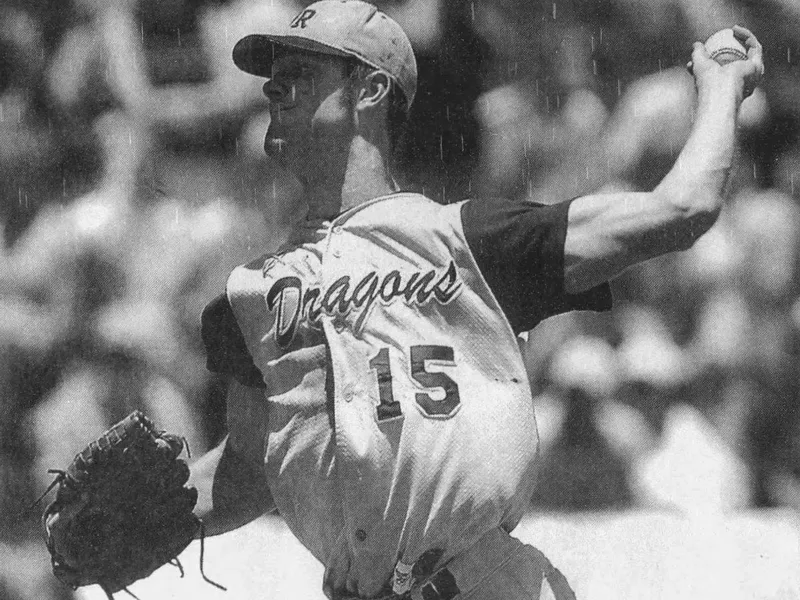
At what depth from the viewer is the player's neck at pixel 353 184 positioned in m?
1.28

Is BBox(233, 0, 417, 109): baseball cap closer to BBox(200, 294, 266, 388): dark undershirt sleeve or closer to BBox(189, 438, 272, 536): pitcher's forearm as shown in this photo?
BBox(200, 294, 266, 388): dark undershirt sleeve

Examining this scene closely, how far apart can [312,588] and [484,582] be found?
3.05 ft

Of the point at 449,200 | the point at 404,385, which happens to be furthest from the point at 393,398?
the point at 449,200

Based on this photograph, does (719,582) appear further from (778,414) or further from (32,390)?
(32,390)

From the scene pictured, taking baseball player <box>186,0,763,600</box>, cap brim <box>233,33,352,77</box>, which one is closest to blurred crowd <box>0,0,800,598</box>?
cap brim <box>233,33,352,77</box>

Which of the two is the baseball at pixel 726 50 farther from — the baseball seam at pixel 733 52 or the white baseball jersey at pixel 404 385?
the white baseball jersey at pixel 404 385

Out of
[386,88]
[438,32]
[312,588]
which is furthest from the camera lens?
[438,32]

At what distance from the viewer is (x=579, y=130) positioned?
226 cm

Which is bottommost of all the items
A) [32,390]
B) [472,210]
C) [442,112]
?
[32,390]

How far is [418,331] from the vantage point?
1167 mm

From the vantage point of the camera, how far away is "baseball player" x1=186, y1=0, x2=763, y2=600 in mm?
1116

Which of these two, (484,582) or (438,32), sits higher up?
(438,32)

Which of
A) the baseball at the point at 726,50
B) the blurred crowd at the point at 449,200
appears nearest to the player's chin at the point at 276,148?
the baseball at the point at 726,50

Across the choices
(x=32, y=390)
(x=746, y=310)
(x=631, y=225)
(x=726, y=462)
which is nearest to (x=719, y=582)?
(x=726, y=462)
